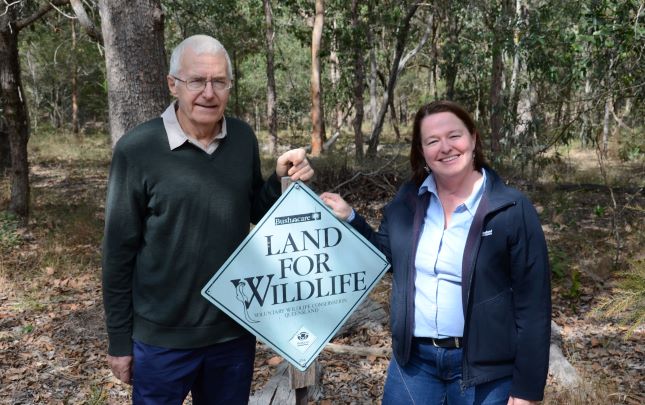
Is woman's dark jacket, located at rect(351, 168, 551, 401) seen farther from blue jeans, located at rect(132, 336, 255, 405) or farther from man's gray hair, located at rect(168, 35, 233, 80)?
man's gray hair, located at rect(168, 35, 233, 80)

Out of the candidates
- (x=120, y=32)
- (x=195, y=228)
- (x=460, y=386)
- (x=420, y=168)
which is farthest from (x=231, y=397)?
(x=120, y=32)

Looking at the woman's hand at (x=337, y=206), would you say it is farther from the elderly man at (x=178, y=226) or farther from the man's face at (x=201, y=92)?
the man's face at (x=201, y=92)

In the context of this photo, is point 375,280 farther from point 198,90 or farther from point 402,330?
point 198,90

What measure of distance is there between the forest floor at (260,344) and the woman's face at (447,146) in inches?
54.2

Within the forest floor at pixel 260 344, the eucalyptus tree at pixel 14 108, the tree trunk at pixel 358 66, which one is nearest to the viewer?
the forest floor at pixel 260 344

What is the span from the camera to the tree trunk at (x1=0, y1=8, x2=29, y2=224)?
8047mm

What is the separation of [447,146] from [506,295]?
0.58 meters

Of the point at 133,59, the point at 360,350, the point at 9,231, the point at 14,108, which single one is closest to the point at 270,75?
the point at 14,108

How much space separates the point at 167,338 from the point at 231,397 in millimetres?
403

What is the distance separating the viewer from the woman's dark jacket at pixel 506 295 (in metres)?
1.98

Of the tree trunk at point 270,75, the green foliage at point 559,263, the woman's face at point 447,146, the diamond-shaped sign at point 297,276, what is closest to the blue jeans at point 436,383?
the diamond-shaped sign at point 297,276

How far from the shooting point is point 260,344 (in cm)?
493

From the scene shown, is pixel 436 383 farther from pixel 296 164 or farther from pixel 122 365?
pixel 122 365

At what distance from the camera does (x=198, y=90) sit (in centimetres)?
210
